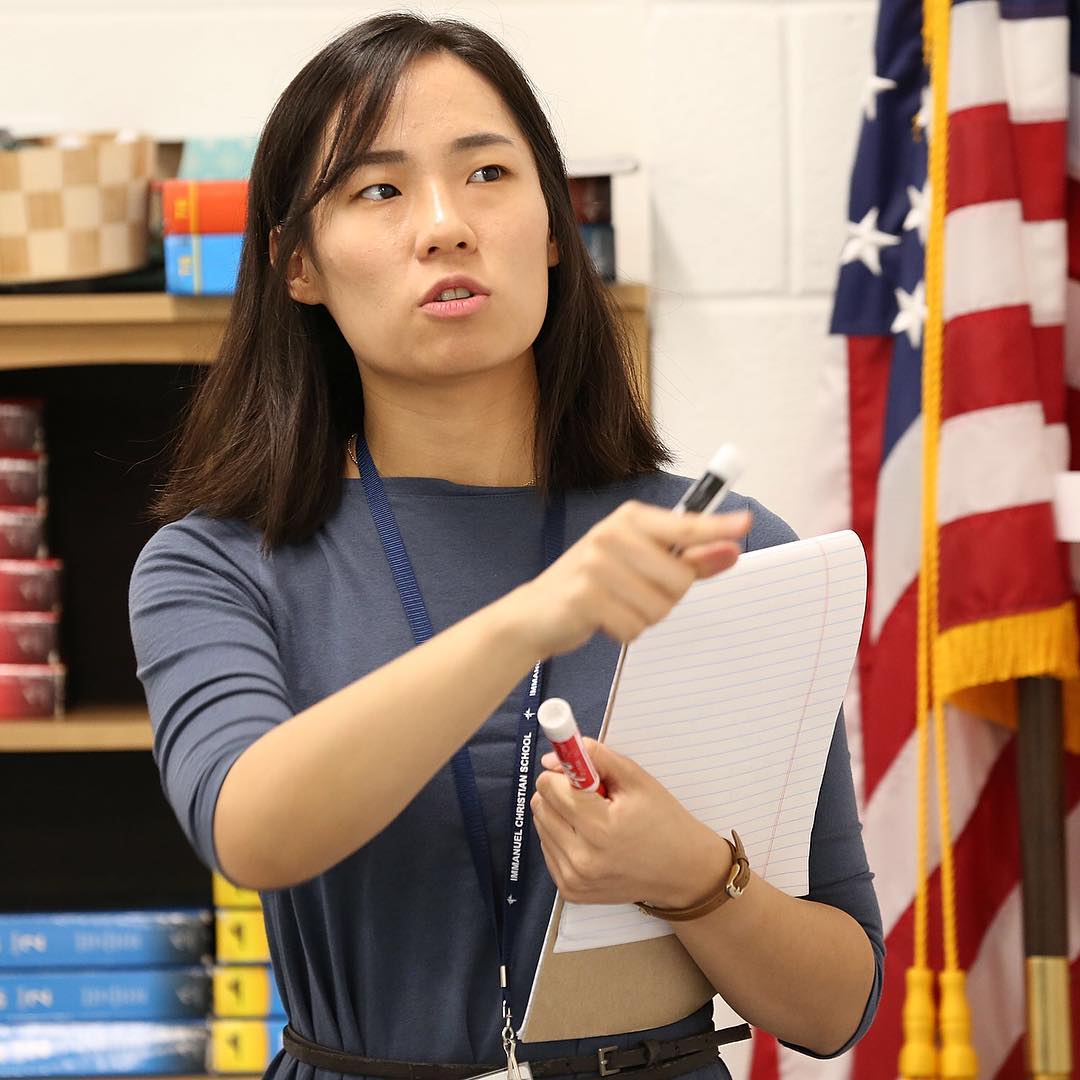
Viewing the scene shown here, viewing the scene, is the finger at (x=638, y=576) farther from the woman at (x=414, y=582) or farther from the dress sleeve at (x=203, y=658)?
the dress sleeve at (x=203, y=658)

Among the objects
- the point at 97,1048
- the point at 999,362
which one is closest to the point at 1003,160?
the point at 999,362

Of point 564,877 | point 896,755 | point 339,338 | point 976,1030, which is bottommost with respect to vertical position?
point 976,1030

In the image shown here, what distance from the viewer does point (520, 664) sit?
28.7 inches

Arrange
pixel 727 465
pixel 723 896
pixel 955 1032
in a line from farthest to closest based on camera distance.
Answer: pixel 955 1032, pixel 723 896, pixel 727 465

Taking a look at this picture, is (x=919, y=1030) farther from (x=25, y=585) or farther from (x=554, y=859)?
(x=25, y=585)

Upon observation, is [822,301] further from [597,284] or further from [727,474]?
[727,474]

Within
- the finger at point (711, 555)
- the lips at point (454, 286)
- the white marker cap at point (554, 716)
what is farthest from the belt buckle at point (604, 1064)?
the lips at point (454, 286)

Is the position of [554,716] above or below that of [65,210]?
below

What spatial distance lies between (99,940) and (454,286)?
1240 mm

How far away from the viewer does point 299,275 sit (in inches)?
42.8

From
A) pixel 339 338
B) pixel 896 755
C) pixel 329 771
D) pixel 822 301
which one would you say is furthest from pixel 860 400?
pixel 329 771

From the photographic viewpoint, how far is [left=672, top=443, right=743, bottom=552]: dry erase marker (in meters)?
0.67

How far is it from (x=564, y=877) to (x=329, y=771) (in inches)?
7.0

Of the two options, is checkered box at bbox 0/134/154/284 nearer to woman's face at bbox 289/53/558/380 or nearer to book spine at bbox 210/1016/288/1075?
woman's face at bbox 289/53/558/380
